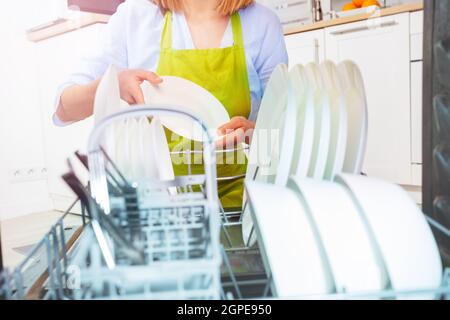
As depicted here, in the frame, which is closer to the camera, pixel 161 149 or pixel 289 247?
pixel 289 247

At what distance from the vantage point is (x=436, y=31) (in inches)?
17.3

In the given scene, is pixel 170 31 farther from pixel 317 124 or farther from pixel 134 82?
pixel 317 124

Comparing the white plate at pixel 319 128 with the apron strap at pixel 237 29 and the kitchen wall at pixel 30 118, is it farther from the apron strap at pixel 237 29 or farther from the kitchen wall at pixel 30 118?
the kitchen wall at pixel 30 118

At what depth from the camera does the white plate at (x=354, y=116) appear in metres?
0.43

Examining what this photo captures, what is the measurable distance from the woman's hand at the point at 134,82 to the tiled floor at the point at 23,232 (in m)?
0.14

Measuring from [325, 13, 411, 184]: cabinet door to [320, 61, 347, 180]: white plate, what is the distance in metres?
0.04

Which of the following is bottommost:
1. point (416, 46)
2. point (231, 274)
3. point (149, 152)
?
point (231, 274)

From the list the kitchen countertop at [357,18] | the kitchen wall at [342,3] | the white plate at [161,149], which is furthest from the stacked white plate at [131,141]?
the kitchen wall at [342,3]

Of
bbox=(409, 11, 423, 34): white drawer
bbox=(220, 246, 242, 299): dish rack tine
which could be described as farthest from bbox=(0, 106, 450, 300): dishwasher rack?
bbox=(409, 11, 423, 34): white drawer

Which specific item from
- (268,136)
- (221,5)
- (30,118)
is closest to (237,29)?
(221,5)

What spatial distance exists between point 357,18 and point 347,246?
0.98ft

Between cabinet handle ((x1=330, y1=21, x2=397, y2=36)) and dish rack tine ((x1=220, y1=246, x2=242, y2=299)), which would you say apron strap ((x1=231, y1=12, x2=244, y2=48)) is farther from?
dish rack tine ((x1=220, y1=246, x2=242, y2=299))

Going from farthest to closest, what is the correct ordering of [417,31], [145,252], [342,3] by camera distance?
[342,3] < [417,31] < [145,252]

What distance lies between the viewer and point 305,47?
49 cm
